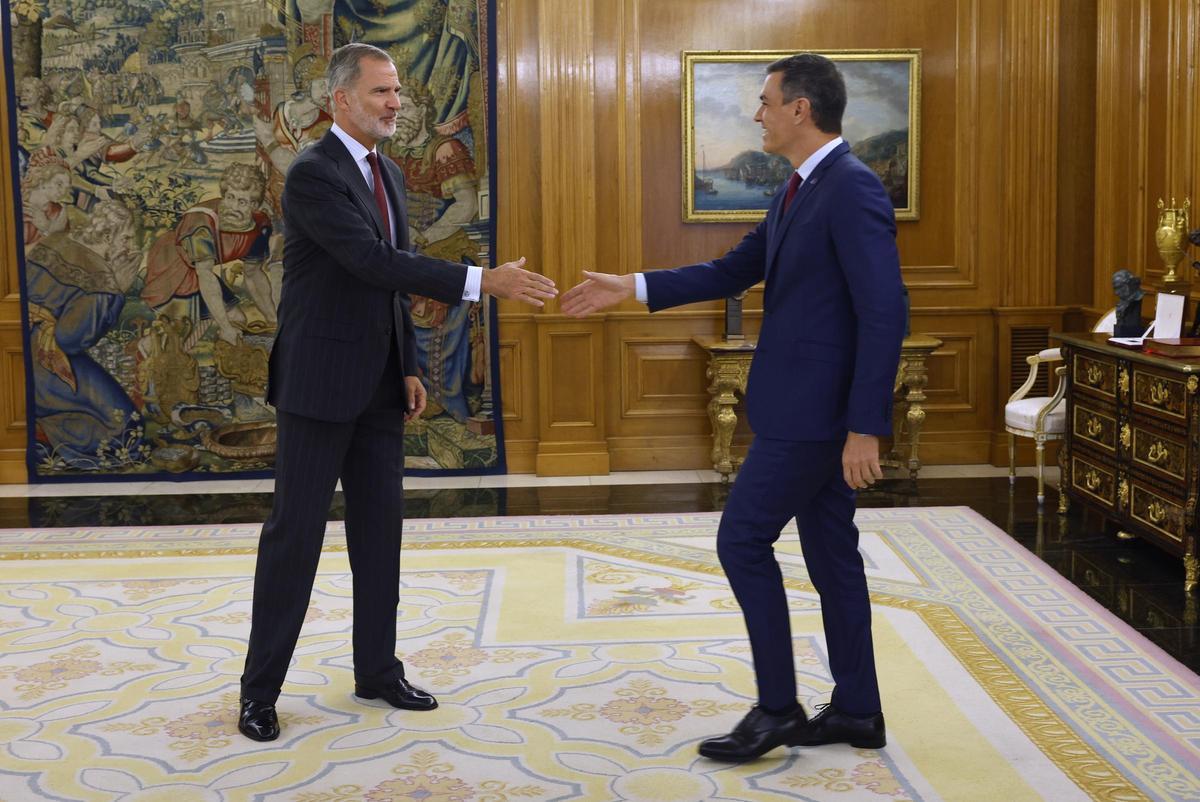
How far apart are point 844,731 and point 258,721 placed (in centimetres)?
158

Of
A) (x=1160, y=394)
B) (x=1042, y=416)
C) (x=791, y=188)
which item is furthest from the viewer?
(x=1042, y=416)

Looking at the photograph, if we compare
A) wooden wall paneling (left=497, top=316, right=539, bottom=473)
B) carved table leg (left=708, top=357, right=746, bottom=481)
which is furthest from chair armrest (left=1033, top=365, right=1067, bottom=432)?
wooden wall paneling (left=497, top=316, right=539, bottom=473)

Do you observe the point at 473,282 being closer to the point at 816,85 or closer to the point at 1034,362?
the point at 816,85

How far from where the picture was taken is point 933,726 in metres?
3.63

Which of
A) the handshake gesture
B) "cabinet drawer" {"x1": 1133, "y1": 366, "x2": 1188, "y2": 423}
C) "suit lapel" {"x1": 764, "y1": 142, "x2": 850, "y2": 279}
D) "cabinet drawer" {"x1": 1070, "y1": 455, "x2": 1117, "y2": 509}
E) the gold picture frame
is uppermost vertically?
the gold picture frame

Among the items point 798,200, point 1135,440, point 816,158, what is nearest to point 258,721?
point 798,200

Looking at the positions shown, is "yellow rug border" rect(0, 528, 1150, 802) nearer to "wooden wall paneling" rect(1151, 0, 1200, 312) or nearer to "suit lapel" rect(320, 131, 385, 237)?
"suit lapel" rect(320, 131, 385, 237)

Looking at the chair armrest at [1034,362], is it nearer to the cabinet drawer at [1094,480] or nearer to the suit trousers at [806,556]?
the cabinet drawer at [1094,480]

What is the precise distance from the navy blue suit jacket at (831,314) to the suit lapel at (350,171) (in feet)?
3.66

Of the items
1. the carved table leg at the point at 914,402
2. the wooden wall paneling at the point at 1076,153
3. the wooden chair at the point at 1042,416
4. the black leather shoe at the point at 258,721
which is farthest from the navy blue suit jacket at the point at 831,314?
the wooden wall paneling at the point at 1076,153

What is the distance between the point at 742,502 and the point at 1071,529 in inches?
130

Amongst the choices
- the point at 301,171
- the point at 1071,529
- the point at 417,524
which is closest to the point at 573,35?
the point at 417,524

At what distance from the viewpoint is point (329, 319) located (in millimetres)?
3602

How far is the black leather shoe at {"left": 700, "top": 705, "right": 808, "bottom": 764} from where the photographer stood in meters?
3.38
